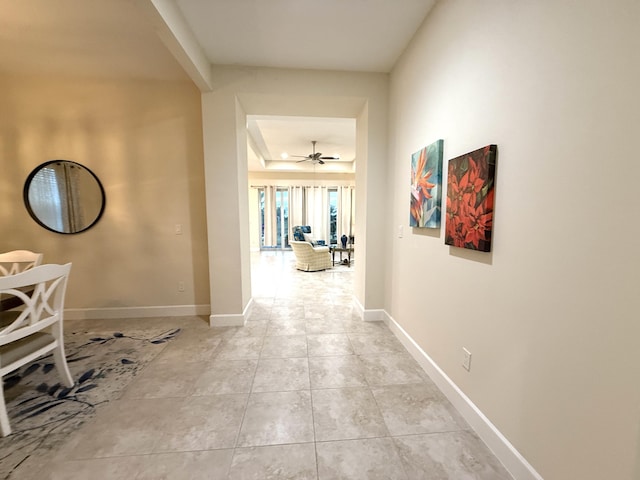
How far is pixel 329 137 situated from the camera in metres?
5.72

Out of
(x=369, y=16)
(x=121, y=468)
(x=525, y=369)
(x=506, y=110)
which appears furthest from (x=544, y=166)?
(x=121, y=468)

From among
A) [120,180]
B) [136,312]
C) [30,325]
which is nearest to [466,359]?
[30,325]

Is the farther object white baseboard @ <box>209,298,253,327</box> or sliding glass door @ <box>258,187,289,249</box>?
sliding glass door @ <box>258,187,289,249</box>

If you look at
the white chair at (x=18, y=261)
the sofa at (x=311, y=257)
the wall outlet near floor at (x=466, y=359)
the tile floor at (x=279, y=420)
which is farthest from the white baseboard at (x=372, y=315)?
the white chair at (x=18, y=261)

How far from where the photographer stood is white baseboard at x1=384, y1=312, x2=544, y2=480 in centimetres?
119

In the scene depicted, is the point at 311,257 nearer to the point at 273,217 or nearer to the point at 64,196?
the point at 273,217

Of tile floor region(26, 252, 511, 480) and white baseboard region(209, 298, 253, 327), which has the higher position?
white baseboard region(209, 298, 253, 327)

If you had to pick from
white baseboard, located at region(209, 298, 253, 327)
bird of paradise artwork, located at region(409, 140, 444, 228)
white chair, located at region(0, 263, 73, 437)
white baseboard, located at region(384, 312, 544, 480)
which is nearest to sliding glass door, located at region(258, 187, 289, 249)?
white baseboard, located at region(209, 298, 253, 327)

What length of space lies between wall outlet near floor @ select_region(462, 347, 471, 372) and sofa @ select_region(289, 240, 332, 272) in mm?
4255

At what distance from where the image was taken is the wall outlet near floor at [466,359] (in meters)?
1.55

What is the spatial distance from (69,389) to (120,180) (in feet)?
7.37

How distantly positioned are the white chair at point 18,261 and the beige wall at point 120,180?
0.70m

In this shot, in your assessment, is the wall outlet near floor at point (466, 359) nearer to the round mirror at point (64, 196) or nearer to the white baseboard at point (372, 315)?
the white baseboard at point (372, 315)

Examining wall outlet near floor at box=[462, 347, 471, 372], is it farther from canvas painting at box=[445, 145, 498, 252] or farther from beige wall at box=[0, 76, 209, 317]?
beige wall at box=[0, 76, 209, 317]
